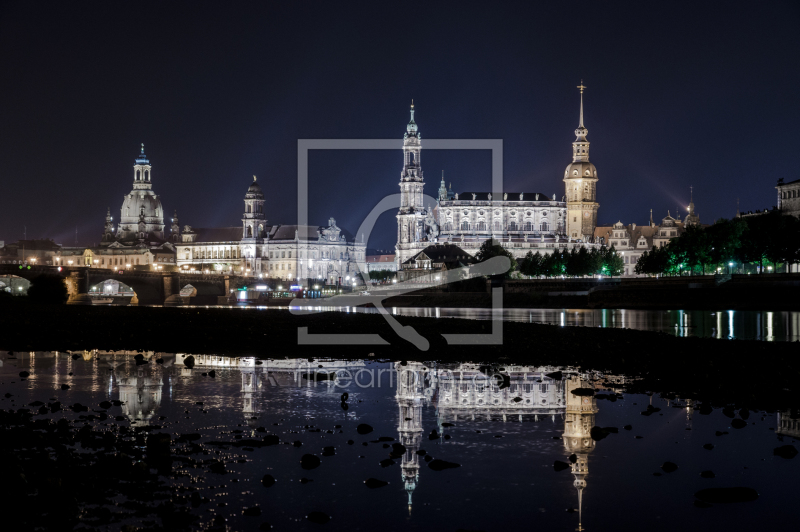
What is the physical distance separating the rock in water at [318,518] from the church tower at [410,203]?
167674 millimetres

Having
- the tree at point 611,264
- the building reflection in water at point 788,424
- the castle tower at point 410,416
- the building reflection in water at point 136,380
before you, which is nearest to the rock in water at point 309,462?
the castle tower at point 410,416

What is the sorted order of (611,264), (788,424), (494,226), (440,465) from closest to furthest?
(440,465) → (788,424) → (611,264) → (494,226)

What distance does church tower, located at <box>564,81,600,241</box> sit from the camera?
613 feet

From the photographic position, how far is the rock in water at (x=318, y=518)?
1130cm

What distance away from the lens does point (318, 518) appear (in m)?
11.4

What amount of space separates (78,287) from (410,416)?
80167 millimetres

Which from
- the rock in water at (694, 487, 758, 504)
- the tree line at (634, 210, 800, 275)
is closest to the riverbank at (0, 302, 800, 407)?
the rock in water at (694, 487, 758, 504)

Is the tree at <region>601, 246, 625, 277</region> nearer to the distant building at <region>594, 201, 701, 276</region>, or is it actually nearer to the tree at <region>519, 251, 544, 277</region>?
the tree at <region>519, 251, 544, 277</region>

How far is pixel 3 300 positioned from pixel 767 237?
78725 mm

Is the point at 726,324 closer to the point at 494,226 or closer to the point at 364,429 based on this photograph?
the point at 364,429

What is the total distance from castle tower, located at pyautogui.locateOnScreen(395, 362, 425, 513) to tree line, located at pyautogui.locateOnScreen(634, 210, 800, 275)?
76.5 meters

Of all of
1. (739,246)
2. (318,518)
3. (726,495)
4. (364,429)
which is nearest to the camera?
(318,518)

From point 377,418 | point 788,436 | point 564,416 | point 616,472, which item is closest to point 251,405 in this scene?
point 377,418

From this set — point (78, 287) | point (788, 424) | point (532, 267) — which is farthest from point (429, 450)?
point (532, 267)
